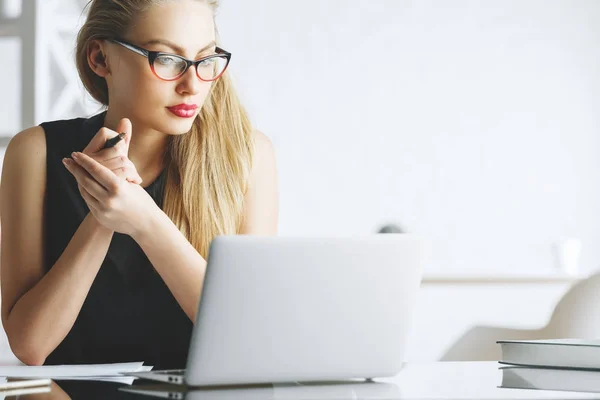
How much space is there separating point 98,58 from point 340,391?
860 millimetres

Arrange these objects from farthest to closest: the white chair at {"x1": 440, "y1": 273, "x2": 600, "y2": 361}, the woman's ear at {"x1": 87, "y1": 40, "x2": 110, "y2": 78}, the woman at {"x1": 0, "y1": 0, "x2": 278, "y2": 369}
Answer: the white chair at {"x1": 440, "y1": 273, "x2": 600, "y2": 361}, the woman's ear at {"x1": 87, "y1": 40, "x2": 110, "y2": 78}, the woman at {"x1": 0, "y1": 0, "x2": 278, "y2": 369}

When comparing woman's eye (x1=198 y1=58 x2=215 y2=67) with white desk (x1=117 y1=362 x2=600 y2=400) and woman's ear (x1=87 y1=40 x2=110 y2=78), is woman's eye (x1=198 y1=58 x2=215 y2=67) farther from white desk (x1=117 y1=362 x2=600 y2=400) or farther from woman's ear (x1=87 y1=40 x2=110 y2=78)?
white desk (x1=117 y1=362 x2=600 y2=400)

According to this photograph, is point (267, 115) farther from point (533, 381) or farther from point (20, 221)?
point (533, 381)

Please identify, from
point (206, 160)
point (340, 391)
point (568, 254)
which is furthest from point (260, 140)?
point (568, 254)

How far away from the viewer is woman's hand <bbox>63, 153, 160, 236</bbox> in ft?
3.95

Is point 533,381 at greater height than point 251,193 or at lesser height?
lesser

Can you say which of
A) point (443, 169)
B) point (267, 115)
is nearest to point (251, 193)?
point (267, 115)

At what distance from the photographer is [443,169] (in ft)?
13.2

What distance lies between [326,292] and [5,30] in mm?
3149

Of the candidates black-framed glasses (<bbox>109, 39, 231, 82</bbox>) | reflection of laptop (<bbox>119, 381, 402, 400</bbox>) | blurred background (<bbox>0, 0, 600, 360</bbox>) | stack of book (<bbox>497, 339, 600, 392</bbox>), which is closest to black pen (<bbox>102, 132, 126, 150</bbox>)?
black-framed glasses (<bbox>109, 39, 231, 82</bbox>)

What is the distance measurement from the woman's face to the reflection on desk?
22.1 inches

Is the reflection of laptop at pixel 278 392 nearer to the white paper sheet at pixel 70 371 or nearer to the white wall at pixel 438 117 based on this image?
the white paper sheet at pixel 70 371

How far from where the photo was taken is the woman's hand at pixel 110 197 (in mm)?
1204

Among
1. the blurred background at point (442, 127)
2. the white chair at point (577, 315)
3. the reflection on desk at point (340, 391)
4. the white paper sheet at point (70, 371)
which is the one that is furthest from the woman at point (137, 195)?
the blurred background at point (442, 127)
